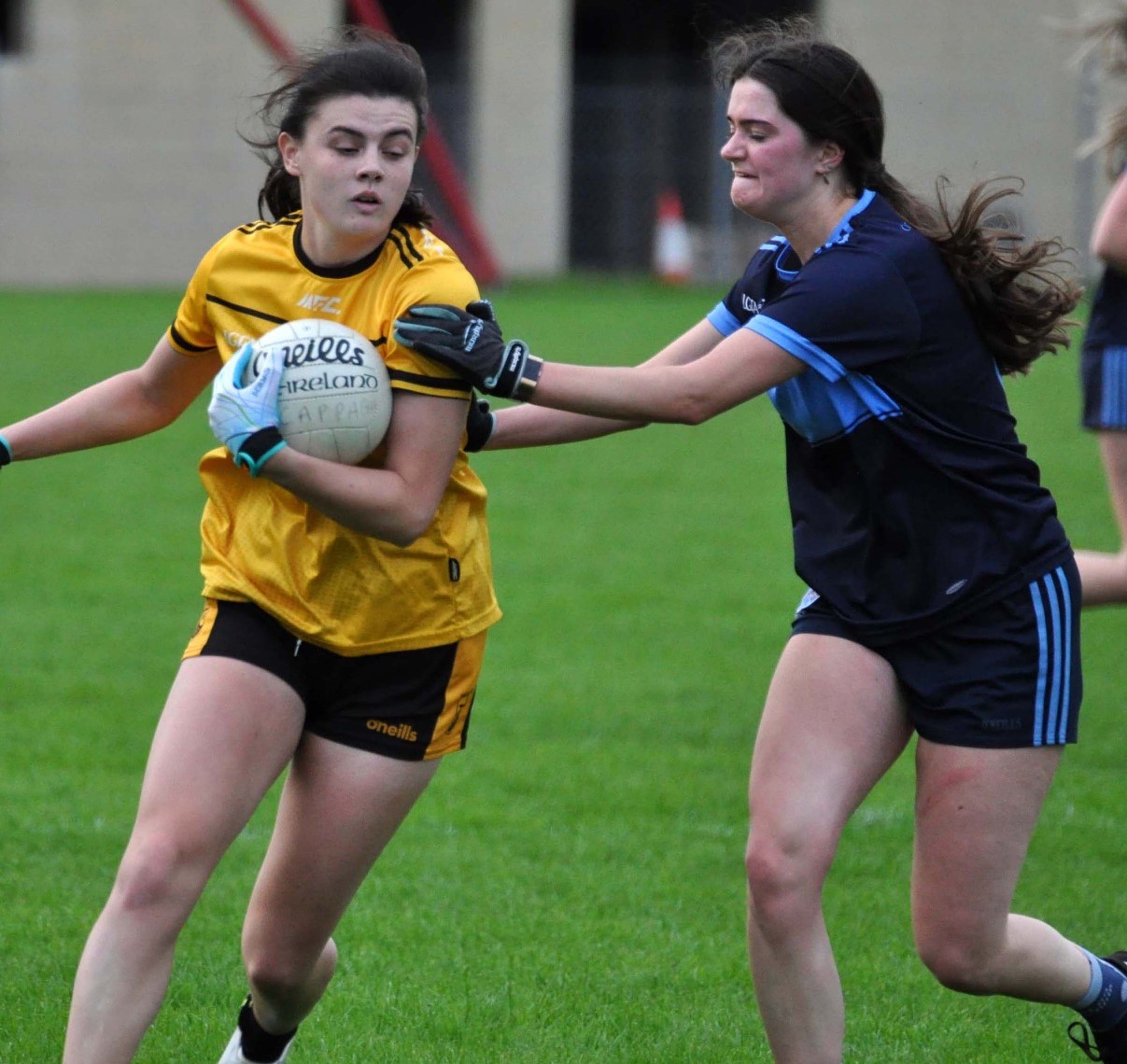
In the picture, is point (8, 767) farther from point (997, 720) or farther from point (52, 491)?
point (52, 491)

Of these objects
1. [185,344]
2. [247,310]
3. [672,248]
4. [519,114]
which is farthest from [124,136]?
[247,310]

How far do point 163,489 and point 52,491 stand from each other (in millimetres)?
742

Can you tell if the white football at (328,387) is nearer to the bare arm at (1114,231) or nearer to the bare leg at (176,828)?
the bare leg at (176,828)

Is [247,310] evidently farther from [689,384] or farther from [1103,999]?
[1103,999]

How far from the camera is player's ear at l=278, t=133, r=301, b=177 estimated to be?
389 cm

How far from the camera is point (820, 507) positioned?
394 cm

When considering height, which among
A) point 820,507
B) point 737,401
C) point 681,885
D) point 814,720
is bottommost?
point 681,885

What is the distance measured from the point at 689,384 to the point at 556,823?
112 inches

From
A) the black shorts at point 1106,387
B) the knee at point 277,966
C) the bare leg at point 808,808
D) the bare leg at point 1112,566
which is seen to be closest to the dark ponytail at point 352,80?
the bare leg at point 808,808

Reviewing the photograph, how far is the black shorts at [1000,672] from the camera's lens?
3.79 metres

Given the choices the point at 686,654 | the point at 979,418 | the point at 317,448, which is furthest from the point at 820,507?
the point at 686,654

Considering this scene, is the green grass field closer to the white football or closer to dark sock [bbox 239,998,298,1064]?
dark sock [bbox 239,998,298,1064]

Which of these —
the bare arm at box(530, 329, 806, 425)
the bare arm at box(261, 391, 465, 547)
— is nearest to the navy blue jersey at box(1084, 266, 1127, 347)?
the bare arm at box(530, 329, 806, 425)

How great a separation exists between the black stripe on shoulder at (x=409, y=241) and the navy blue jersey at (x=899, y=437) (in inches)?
27.5
